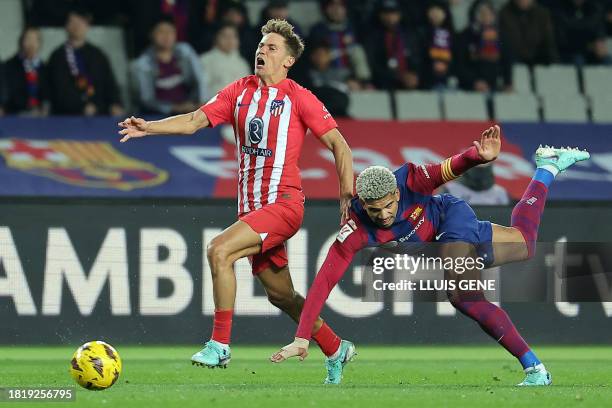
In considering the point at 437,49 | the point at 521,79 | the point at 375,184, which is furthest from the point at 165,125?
the point at 521,79

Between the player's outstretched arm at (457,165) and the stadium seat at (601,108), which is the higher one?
the stadium seat at (601,108)

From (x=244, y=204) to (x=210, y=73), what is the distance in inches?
275

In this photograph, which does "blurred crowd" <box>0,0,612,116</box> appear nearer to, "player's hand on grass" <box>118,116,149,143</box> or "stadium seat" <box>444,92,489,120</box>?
"stadium seat" <box>444,92,489,120</box>

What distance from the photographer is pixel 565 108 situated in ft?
58.3

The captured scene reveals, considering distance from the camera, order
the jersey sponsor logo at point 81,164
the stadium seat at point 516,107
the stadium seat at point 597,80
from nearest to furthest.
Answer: the jersey sponsor logo at point 81,164 < the stadium seat at point 516,107 < the stadium seat at point 597,80

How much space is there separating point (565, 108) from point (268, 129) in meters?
8.81

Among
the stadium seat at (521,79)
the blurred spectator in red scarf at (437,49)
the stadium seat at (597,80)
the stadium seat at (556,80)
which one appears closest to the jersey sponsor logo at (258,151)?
the blurred spectator in red scarf at (437,49)

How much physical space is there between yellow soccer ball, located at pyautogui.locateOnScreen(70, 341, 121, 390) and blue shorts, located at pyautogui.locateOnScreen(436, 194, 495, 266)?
2.34 metres

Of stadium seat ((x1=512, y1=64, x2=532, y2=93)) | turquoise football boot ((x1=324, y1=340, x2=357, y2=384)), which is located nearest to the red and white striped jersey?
turquoise football boot ((x1=324, y1=340, x2=357, y2=384))

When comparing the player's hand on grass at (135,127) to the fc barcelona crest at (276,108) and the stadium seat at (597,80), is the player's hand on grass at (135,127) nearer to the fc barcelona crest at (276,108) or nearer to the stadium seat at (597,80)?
the fc barcelona crest at (276,108)

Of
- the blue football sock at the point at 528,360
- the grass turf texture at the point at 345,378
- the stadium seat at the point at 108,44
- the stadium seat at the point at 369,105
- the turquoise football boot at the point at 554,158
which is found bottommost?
the grass turf texture at the point at 345,378

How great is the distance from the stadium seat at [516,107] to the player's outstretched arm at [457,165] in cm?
812

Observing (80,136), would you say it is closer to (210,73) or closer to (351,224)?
(210,73)

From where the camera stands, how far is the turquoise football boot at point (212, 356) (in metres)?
9.05
